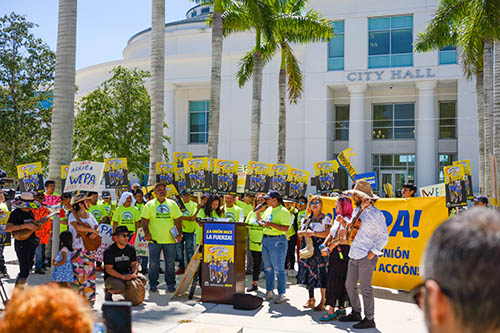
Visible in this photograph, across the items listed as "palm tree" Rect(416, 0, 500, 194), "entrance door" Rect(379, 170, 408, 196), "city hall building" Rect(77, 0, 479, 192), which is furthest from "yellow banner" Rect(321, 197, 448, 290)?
"entrance door" Rect(379, 170, 408, 196)

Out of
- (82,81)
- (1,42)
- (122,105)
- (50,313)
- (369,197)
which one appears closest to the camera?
(50,313)

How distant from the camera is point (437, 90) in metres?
37.3

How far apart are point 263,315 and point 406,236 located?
365cm

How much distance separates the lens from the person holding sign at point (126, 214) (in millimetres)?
11344

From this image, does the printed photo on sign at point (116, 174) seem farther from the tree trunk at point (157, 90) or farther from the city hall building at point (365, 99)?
the city hall building at point (365, 99)

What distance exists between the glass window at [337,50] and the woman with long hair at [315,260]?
29.8 m

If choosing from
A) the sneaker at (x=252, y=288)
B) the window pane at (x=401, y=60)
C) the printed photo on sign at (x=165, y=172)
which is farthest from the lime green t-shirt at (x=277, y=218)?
the window pane at (x=401, y=60)

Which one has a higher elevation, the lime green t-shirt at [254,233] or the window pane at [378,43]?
the window pane at [378,43]

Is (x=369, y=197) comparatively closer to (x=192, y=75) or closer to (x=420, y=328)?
(x=420, y=328)

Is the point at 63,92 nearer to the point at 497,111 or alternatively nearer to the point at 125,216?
the point at 125,216

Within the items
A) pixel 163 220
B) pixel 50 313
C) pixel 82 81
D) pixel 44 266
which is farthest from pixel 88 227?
pixel 82 81

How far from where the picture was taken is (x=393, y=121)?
38219mm

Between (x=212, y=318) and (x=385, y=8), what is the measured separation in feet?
109

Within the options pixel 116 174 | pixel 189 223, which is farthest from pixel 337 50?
pixel 189 223
